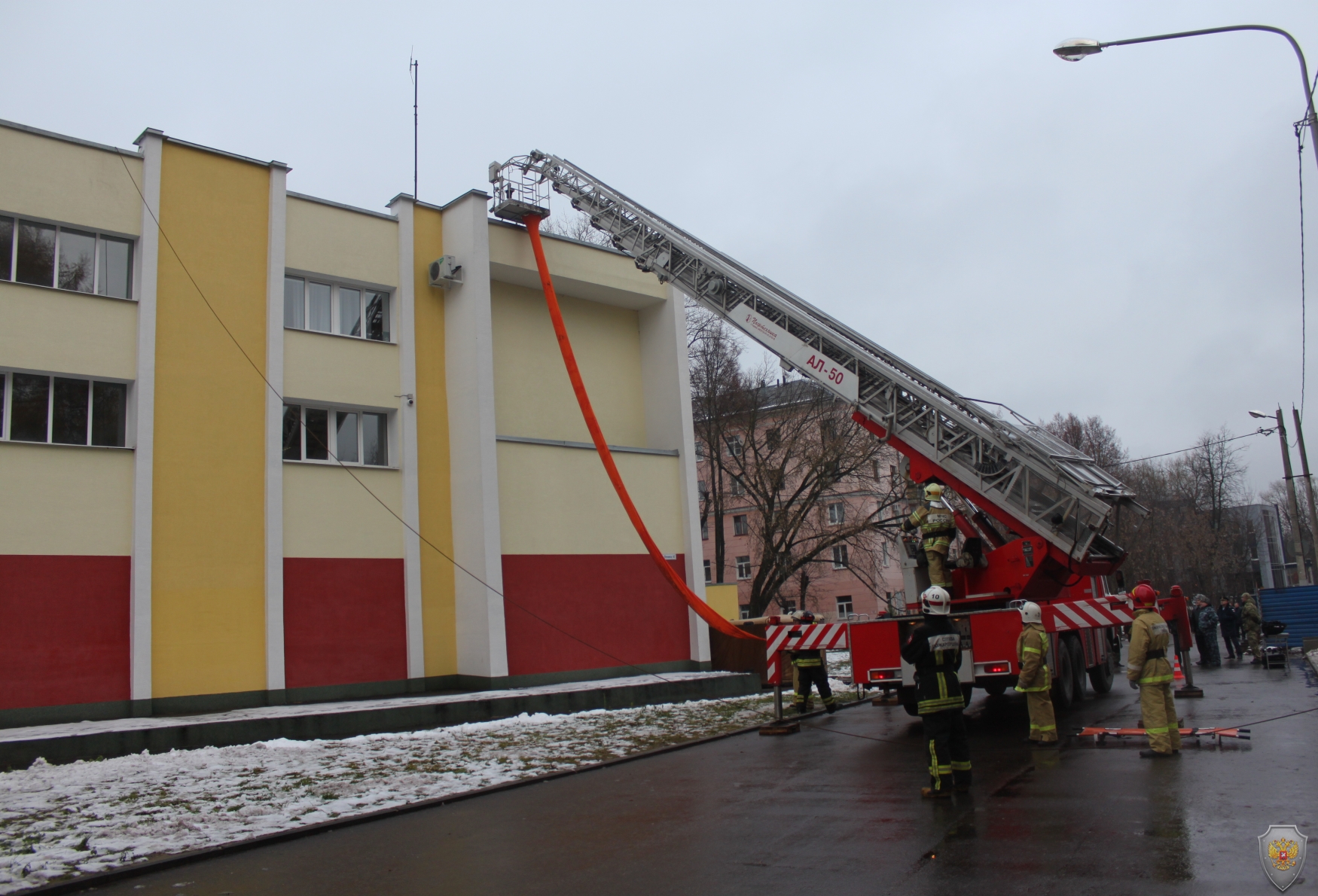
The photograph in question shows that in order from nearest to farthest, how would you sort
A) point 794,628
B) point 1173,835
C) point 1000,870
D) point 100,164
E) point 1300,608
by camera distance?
point 1000,870, point 1173,835, point 794,628, point 100,164, point 1300,608

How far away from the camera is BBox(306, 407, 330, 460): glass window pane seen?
17.6 m

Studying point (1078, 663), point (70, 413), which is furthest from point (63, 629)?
point (1078, 663)

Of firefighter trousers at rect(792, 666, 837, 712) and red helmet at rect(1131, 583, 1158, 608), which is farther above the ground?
red helmet at rect(1131, 583, 1158, 608)

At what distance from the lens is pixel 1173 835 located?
242 inches

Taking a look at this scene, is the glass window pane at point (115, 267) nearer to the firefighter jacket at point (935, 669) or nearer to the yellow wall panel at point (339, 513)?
the yellow wall panel at point (339, 513)

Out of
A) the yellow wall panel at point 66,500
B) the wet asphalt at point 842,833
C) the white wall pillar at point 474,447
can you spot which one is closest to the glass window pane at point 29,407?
the yellow wall panel at point 66,500

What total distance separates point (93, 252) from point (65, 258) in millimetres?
430

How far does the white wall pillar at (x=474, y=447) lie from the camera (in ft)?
59.4

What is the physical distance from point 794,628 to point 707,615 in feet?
12.8

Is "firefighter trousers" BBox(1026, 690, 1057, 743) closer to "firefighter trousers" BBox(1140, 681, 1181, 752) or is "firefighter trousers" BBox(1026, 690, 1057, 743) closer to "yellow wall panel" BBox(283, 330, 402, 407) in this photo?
"firefighter trousers" BBox(1140, 681, 1181, 752)

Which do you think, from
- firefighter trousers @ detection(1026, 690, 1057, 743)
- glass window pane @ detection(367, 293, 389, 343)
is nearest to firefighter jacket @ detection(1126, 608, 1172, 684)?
firefighter trousers @ detection(1026, 690, 1057, 743)

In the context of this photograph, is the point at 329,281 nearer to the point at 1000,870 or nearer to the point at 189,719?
the point at 189,719

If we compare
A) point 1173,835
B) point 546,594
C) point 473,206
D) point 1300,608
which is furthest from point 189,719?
point 1300,608

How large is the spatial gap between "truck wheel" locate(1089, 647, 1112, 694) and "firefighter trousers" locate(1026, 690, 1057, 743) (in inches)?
210
